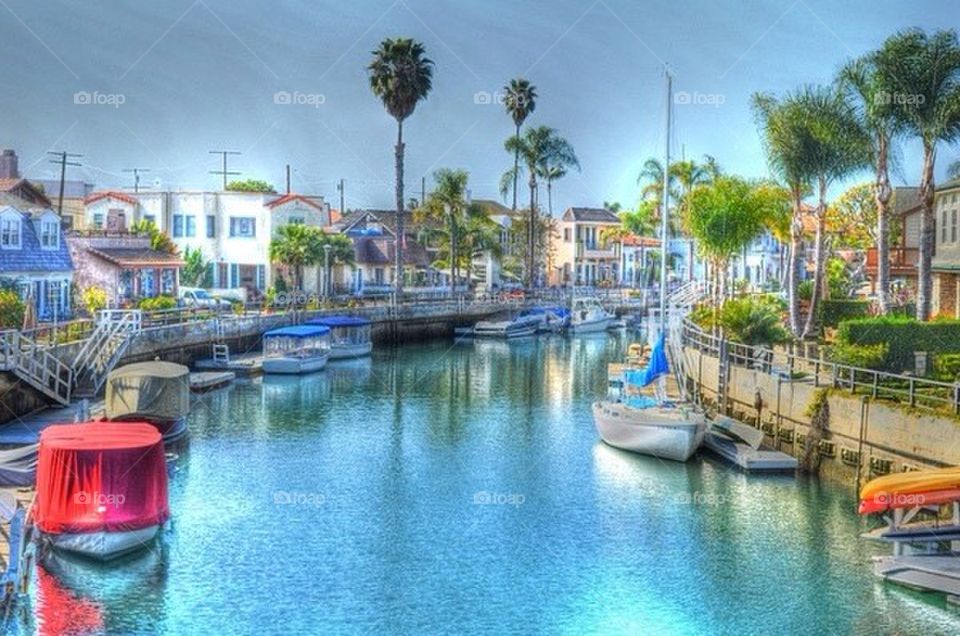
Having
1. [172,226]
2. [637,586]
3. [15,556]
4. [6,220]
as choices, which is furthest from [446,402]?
[172,226]

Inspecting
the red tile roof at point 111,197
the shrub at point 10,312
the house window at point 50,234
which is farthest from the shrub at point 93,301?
the red tile roof at point 111,197

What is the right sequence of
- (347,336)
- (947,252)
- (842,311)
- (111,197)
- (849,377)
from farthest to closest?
1. (111,197)
2. (347,336)
3. (842,311)
4. (947,252)
5. (849,377)

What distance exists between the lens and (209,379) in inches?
2488

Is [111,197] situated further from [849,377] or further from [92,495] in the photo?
[92,495]

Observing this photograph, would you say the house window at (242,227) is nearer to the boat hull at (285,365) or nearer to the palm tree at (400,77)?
the palm tree at (400,77)

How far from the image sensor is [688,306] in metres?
82.4

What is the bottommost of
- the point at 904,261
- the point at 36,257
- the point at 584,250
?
the point at 36,257

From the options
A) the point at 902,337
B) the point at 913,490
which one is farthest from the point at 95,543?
the point at 902,337

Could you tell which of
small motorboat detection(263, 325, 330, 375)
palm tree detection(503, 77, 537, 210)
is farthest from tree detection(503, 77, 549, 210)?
small motorboat detection(263, 325, 330, 375)

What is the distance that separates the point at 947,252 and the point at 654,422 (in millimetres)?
24097

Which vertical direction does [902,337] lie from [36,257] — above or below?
below

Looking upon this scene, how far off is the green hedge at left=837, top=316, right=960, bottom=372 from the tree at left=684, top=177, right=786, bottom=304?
100 ft

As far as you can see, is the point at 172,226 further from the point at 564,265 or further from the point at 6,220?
the point at 564,265

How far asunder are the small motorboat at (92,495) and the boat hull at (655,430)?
63.7 ft
